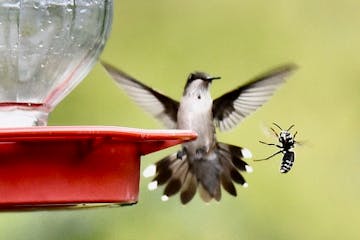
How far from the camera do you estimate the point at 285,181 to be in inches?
189

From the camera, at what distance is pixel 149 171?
13.6 feet

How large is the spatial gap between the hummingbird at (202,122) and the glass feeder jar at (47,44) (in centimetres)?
49

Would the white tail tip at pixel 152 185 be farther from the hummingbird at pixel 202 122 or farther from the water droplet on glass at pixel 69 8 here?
the water droplet on glass at pixel 69 8

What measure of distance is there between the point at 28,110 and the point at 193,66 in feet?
6.45

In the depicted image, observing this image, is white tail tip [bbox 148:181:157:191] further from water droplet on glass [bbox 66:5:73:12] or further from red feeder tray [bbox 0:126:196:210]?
red feeder tray [bbox 0:126:196:210]

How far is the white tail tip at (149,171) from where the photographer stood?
13.5 feet

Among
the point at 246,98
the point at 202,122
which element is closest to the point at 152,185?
the point at 202,122

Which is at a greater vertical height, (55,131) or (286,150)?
(286,150)

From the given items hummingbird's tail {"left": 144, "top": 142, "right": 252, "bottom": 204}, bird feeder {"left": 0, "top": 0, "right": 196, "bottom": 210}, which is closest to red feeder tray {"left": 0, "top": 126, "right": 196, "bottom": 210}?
bird feeder {"left": 0, "top": 0, "right": 196, "bottom": 210}

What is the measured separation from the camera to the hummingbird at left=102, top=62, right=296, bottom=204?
12.8 ft

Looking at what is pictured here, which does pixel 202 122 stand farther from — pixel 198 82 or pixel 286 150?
pixel 286 150

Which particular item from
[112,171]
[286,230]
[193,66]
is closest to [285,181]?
[286,230]

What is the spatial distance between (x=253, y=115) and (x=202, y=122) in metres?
0.68

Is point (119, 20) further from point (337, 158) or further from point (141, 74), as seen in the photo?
point (337, 158)
